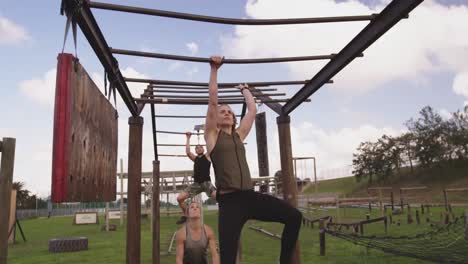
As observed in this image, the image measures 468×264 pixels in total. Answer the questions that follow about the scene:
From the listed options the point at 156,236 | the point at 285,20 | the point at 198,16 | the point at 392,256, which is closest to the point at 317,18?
the point at 285,20

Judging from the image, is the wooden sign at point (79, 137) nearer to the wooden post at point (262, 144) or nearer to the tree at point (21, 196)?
the wooden post at point (262, 144)

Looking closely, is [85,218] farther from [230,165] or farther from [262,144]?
[230,165]

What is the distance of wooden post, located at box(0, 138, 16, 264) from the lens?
3.01 meters

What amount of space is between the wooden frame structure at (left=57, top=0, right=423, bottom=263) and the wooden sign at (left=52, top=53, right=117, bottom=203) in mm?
338

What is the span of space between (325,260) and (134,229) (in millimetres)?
4492

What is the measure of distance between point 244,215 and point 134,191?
2764 millimetres

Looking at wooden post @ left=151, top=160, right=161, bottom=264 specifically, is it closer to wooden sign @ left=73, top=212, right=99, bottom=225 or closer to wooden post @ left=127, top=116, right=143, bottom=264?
wooden post @ left=127, top=116, right=143, bottom=264

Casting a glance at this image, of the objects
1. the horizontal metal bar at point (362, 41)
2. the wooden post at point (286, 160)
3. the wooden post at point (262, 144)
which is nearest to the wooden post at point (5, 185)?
the horizontal metal bar at point (362, 41)

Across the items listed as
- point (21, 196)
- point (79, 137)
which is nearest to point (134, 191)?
point (79, 137)

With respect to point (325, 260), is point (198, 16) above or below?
above

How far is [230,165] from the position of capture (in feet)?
9.68

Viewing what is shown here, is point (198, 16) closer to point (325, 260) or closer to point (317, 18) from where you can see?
point (317, 18)

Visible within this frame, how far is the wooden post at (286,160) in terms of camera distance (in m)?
5.37

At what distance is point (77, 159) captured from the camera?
2744mm
